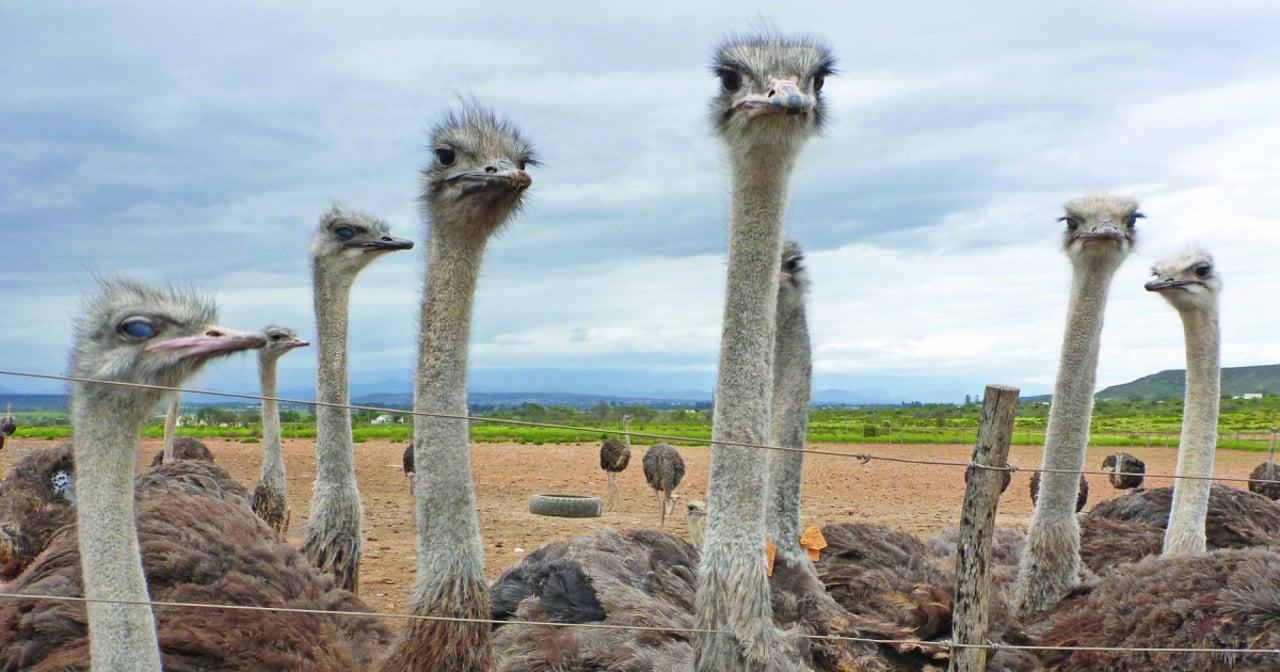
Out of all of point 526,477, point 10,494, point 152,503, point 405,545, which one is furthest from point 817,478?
point 152,503

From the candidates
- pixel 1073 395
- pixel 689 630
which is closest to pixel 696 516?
pixel 689 630

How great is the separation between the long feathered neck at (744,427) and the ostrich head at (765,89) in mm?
60

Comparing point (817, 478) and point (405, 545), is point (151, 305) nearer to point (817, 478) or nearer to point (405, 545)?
point (405, 545)

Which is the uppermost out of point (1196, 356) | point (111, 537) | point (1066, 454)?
point (1196, 356)

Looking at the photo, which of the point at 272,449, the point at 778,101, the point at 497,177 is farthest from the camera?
the point at 272,449

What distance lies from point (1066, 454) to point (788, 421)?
46.9 inches

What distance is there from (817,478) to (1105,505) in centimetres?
1230

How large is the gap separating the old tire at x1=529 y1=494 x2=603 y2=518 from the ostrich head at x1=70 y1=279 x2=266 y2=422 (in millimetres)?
9094

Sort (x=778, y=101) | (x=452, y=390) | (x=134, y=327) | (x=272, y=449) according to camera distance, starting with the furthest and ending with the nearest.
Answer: (x=272, y=449), (x=452, y=390), (x=778, y=101), (x=134, y=327)

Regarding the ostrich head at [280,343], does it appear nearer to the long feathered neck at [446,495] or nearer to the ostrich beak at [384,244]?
the ostrich beak at [384,244]

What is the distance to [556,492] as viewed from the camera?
14977 mm

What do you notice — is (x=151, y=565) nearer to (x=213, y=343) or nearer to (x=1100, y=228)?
(x=213, y=343)

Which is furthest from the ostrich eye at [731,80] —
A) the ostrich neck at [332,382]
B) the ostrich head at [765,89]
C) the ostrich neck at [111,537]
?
the ostrich neck at [332,382]

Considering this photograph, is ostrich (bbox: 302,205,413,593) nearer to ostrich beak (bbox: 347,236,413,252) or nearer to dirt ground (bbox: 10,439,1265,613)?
ostrich beak (bbox: 347,236,413,252)
